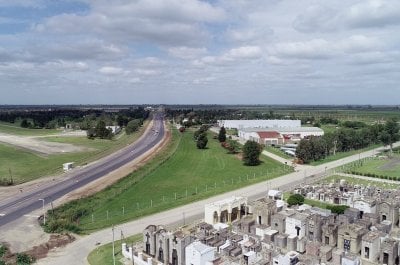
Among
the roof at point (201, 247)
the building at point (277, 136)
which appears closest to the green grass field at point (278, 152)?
the building at point (277, 136)

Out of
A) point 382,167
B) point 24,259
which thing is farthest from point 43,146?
point 382,167

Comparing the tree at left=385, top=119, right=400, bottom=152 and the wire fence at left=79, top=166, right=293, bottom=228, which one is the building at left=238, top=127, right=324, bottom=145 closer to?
the tree at left=385, top=119, right=400, bottom=152

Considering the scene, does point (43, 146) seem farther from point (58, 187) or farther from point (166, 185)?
point (166, 185)

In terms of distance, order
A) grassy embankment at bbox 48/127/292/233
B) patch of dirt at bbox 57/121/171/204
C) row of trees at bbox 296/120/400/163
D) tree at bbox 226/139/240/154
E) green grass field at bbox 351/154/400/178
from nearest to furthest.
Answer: grassy embankment at bbox 48/127/292/233
patch of dirt at bbox 57/121/171/204
green grass field at bbox 351/154/400/178
row of trees at bbox 296/120/400/163
tree at bbox 226/139/240/154

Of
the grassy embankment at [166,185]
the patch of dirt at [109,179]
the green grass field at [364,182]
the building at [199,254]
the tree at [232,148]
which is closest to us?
the building at [199,254]

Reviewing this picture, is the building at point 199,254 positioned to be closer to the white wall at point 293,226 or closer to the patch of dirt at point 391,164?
the white wall at point 293,226

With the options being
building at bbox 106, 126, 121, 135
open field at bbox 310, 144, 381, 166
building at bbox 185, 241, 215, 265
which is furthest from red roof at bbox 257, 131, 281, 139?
building at bbox 185, 241, 215, 265
